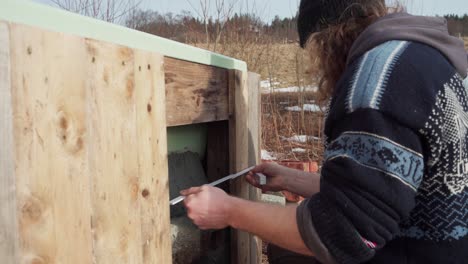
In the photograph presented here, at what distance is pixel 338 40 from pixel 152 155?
74cm

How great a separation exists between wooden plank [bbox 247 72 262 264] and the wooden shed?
2.64 feet

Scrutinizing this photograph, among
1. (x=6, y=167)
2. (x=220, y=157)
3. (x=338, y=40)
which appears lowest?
(x=220, y=157)

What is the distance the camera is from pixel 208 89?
205cm

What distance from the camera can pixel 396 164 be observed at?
1.14 metres

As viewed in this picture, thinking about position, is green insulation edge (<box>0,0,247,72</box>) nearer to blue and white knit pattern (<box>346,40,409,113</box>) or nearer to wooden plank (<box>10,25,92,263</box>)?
wooden plank (<box>10,25,92,263</box>)

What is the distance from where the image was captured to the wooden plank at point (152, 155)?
145 centimetres

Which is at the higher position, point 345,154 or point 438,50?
point 438,50

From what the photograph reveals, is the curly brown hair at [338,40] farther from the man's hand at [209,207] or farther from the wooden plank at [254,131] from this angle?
the wooden plank at [254,131]

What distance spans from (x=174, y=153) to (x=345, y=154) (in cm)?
108

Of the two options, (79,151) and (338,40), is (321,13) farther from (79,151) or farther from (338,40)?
(79,151)

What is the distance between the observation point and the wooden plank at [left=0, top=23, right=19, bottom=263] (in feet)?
3.09

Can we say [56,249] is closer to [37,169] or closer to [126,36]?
[37,169]

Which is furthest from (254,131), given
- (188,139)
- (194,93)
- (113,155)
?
(113,155)

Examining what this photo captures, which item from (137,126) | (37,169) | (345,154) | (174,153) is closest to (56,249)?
(37,169)
